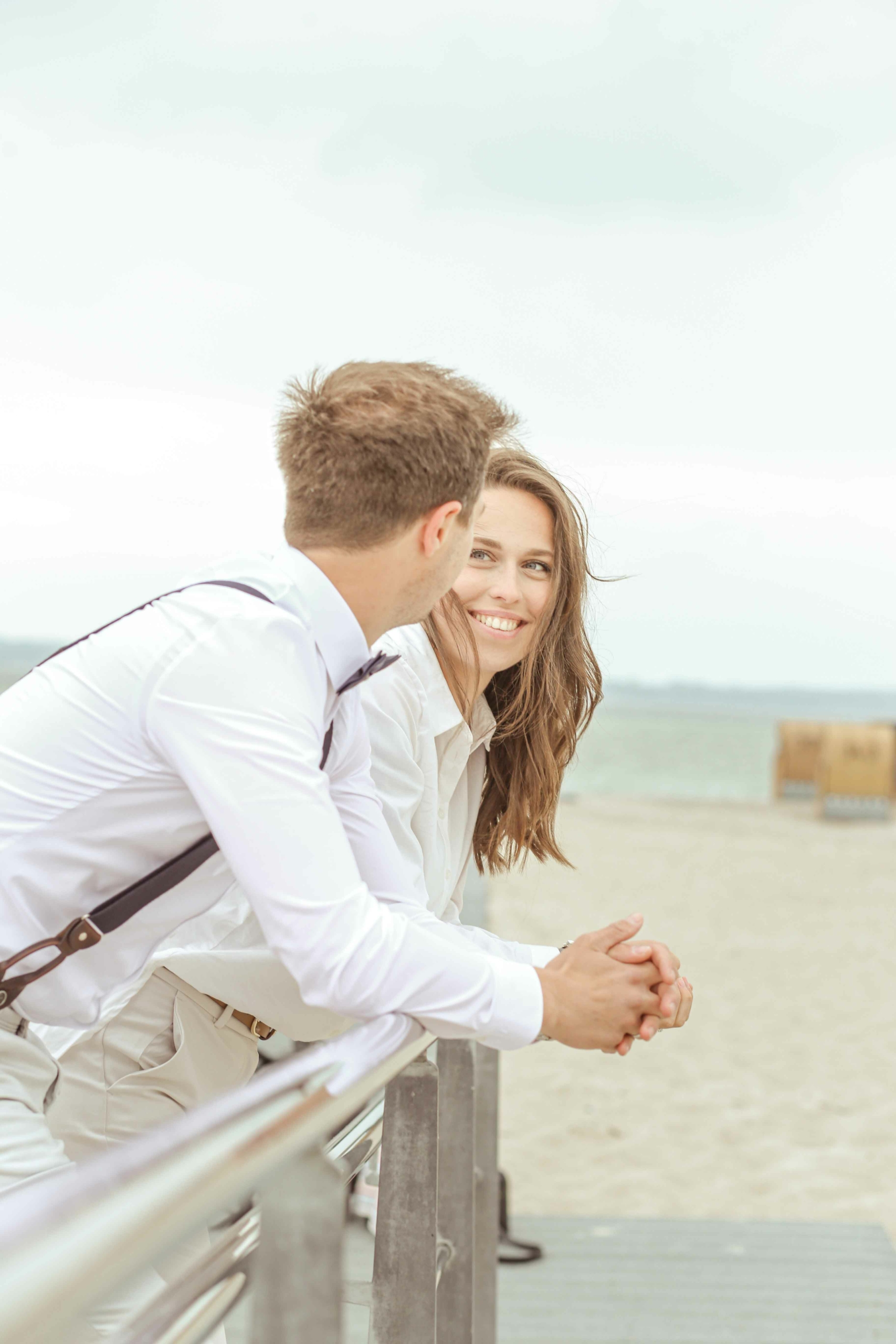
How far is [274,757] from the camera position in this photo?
1447 millimetres

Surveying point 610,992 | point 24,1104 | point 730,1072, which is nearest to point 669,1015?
point 610,992

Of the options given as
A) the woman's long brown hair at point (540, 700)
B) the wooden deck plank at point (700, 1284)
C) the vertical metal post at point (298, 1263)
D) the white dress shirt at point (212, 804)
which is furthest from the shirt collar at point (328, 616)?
the wooden deck plank at point (700, 1284)

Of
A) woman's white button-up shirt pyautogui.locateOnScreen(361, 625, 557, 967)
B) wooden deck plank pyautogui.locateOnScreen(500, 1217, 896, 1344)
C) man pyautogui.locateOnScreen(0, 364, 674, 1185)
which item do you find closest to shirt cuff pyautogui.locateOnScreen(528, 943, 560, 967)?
woman's white button-up shirt pyautogui.locateOnScreen(361, 625, 557, 967)

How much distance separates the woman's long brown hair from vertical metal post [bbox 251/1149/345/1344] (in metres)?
1.82

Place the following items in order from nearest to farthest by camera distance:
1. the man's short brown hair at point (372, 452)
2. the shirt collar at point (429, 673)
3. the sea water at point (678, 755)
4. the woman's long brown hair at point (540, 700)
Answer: the man's short brown hair at point (372, 452) < the shirt collar at point (429, 673) < the woman's long brown hair at point (540, 700) < the sea water at point (678, 755)

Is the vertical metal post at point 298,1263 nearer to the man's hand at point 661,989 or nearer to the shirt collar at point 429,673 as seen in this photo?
the man's hand at point 661,989

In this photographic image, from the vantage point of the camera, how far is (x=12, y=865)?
153cm

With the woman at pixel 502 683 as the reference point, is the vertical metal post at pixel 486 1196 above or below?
below

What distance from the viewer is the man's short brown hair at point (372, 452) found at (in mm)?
1634

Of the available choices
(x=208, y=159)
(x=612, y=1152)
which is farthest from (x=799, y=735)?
(x=612, y=1152)

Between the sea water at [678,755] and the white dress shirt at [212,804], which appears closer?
the white dress shirt at [212,804]

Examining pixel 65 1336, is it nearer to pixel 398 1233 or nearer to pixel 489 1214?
pixel 398 1233

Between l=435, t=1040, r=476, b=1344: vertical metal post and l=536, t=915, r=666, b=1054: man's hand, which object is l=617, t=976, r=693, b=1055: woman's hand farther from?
l=435, t=1040, r=476, b=1344: vertical metal post

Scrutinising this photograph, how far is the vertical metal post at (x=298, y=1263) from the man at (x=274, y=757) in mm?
541
